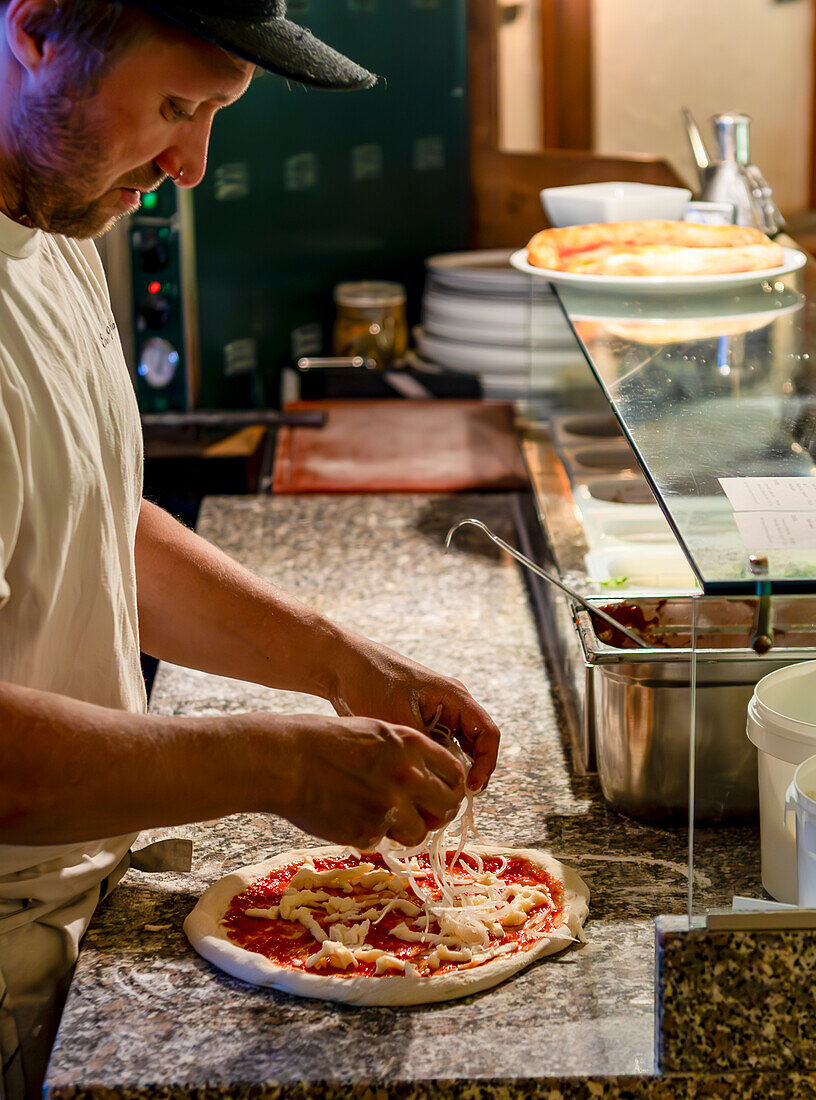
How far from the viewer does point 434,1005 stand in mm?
1228

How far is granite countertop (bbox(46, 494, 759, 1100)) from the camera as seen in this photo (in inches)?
44.3

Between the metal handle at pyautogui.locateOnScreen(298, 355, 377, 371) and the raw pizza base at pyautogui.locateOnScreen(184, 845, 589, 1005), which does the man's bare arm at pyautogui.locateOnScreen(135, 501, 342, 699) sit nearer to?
the raw pizza base at pyautogui.locateOnScreen(184, 845, 589, 1005)

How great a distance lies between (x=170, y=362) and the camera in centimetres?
326

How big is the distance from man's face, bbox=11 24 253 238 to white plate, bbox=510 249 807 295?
0.96m

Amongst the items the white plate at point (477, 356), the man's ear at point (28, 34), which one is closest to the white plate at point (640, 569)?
the man's ear at point (28, 34)

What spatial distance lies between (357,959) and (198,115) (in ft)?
2.68

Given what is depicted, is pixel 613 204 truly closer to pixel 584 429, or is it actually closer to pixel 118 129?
pixel 584 429

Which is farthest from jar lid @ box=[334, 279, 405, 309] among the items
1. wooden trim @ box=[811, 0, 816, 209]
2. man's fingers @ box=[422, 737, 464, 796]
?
wooden trim @ box=[811, 0, 816, 209]

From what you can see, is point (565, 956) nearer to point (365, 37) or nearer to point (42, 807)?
point (42, 807)

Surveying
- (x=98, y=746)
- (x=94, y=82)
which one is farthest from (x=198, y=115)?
(x=98, y=746)

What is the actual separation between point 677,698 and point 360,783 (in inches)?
18.6

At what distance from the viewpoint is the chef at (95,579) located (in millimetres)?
1069

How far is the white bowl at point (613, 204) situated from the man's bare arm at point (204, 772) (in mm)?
1491

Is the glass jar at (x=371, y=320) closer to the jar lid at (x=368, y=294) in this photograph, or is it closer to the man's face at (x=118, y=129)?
the jar lid at (x=368, y=294)
